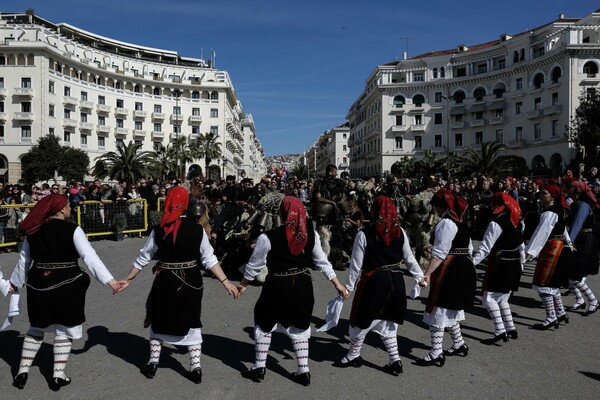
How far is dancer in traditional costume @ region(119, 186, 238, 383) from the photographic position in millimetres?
4590

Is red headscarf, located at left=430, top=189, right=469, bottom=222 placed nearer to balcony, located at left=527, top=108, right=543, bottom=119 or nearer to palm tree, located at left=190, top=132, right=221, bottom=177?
balcony, located at left=527, top=108, right=543, bottom=119

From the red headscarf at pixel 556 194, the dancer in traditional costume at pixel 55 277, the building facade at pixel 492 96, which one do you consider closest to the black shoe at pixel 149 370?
the dancer in traditional costume at pixel 55 277

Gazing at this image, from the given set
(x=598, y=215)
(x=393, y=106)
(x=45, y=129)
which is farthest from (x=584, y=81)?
(x=45, y=129)

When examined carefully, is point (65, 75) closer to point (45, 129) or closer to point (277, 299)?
point (45, 129)

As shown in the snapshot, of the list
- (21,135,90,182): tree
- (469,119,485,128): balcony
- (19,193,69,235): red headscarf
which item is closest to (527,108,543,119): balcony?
(469,119,485,128): balcony

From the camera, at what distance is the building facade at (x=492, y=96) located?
49312 mm

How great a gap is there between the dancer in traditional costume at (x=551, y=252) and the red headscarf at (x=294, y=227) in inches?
136

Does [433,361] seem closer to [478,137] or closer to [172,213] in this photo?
[172,213]

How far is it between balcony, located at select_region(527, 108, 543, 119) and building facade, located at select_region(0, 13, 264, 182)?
36.0 metres

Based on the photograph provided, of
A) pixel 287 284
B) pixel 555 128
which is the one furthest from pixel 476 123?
pixel 287 284

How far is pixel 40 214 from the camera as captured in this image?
4.43m

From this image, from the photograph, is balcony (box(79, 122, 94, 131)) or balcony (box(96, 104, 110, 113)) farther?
balcony (box(96, 104, 110, 113))

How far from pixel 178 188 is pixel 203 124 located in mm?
75534

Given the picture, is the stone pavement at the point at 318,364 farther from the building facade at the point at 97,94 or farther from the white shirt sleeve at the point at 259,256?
the building facade at the point at 97,94
